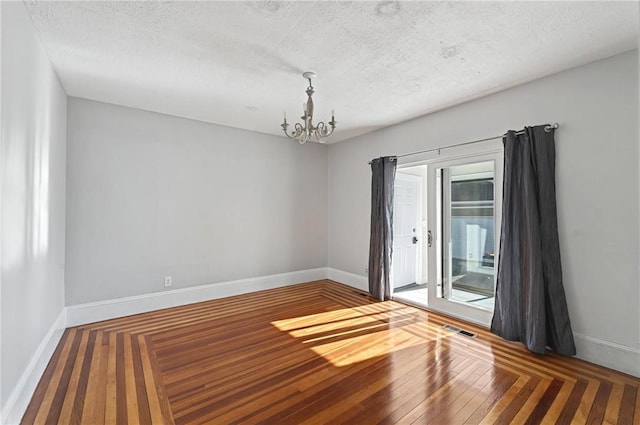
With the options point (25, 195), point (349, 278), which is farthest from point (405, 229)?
point (25, 195)

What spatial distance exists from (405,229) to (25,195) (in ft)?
16.3

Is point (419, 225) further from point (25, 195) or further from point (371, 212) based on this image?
point (25, 195)

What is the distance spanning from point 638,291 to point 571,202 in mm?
884

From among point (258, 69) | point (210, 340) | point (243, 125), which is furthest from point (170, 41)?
point (210, 340)

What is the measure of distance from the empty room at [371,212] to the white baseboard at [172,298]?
0.03 m

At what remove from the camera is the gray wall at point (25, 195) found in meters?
1.80

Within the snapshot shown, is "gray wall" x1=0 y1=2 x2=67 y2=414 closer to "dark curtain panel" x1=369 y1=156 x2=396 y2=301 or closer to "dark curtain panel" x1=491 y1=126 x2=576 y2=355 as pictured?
"dark curtain panel" x1=369 y1=156 x2=396 y2=301

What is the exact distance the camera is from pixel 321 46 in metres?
2.46

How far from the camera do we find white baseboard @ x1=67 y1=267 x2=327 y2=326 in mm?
3572

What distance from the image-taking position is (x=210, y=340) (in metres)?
3.15

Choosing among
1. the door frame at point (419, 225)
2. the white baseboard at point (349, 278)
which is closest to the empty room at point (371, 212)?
the white baseboard at point (349, 278)

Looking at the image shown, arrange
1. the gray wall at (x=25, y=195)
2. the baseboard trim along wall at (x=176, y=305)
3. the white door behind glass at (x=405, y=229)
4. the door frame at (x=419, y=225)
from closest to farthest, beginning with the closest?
the gray wall at (x=25, y=195) < the baseboard trim along wall at (x=176, y=305) < the white door behind glass at (x=405, y=229) < the door frame at (x=419, y=225)

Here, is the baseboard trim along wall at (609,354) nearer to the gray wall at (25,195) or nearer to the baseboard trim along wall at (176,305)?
the baseboard trim along wall at (176,305)

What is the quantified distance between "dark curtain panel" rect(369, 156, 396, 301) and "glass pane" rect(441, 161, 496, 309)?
83 cm
